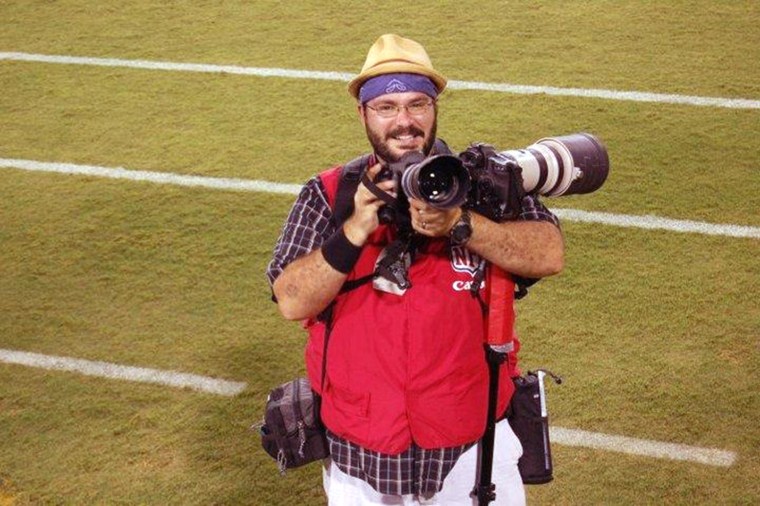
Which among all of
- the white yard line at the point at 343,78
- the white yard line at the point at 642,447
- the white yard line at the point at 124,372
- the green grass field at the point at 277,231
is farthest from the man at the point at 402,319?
the white yard line at the point at 343,78

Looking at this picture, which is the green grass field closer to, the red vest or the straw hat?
the red vest

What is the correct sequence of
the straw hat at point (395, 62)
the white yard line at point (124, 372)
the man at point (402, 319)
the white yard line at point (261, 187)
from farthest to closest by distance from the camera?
the white yard line at point (261, 187) → the white yard line at point (124, 372) → the straw hat at point (395, 62) → the man at point (402, 319)

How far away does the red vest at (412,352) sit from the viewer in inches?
139

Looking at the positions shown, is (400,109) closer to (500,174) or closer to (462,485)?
(500,174)

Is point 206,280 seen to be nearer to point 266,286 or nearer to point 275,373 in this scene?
point 266,286

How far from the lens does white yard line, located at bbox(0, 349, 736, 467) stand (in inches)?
213

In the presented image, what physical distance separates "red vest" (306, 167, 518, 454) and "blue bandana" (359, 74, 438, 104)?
0.27 metres

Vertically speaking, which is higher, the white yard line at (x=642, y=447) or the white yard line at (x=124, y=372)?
Result: the white yard line at (x=642, y=447)

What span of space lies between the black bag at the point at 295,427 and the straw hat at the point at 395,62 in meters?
0.98

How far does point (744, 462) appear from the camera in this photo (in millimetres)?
5336

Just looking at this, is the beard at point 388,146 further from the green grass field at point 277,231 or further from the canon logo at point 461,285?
the green grass field at point 277,231

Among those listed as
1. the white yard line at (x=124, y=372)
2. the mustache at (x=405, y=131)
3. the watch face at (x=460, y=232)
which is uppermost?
the mustache at (x=405, y=131)

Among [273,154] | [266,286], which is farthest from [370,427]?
[273,154]

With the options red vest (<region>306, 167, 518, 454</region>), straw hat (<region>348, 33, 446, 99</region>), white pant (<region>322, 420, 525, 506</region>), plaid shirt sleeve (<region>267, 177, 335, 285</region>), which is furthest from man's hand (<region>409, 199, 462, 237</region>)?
white pant (<region>322, 420, 525, 506</region>)
